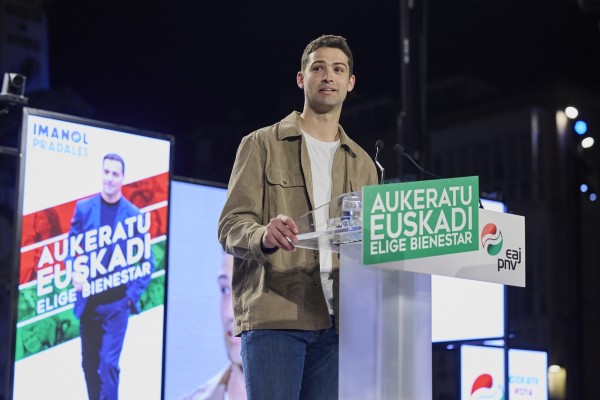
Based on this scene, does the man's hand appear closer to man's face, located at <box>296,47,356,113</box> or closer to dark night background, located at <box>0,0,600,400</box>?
man's face, located at <box>296,47,356,113</box>

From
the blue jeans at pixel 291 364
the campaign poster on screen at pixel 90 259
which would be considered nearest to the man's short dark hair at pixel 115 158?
the campaign poster on screen at pixel 90 259

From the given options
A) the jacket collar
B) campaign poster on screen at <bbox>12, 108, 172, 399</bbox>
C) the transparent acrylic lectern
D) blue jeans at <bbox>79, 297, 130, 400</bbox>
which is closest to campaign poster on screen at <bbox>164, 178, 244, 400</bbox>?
campaign poster on screen at <bbox>12, 108, 172, 399</bbox>

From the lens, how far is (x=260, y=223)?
219 cm

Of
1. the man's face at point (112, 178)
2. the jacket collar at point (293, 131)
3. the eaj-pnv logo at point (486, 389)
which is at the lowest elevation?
the eaj-pnv logo at point (486, 389)

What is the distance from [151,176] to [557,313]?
2202 centimetres

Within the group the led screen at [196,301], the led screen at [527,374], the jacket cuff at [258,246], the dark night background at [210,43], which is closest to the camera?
the jacket cuff at [258,246]

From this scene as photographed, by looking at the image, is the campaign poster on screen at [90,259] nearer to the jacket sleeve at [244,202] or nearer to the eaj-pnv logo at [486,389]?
the jacket sleeve at [244,202]

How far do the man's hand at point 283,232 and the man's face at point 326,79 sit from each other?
0.50 metres

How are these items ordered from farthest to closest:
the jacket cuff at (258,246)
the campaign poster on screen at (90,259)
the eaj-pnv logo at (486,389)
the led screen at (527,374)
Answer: the led screen at (527,374)
the eaj-pnv logo at (486,389)
the campaign poster on screen at (90,259)
the jacket cuff at (258,246)

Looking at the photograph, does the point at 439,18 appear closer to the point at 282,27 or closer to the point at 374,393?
the point at 282,27

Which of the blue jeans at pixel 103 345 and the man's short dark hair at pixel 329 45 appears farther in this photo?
the blue jeans at pixel 103 345

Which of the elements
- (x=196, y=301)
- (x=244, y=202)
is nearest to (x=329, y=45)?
(x=244, y=202)

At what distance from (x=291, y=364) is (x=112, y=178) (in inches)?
95.6

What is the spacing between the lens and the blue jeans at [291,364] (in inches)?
80.1
